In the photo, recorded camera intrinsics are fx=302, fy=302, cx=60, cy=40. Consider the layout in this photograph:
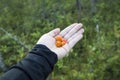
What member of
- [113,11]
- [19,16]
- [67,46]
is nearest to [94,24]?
[113,11]

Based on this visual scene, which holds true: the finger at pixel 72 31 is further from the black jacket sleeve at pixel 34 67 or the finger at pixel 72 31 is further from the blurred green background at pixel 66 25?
the blurred green background at pixel 66 25

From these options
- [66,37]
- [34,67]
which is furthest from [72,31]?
[34,67]

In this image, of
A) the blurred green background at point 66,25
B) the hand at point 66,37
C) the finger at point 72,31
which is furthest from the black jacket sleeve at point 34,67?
the blurred green background at point 66,25

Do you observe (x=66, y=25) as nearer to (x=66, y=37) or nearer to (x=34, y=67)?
(x=66, y=37)

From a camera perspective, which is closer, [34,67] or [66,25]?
[34,67]

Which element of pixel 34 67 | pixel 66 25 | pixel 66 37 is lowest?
pixel 66 25

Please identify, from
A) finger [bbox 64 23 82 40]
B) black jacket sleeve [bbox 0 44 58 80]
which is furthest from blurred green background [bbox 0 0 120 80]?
black jacket sleeve [bbox 0 44 58 80]

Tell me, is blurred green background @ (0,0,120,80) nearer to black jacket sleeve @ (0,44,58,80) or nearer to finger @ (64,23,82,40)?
finger @ (64,23,82,40)

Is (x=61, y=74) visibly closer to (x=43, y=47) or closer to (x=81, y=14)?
(x=43, y=47)
